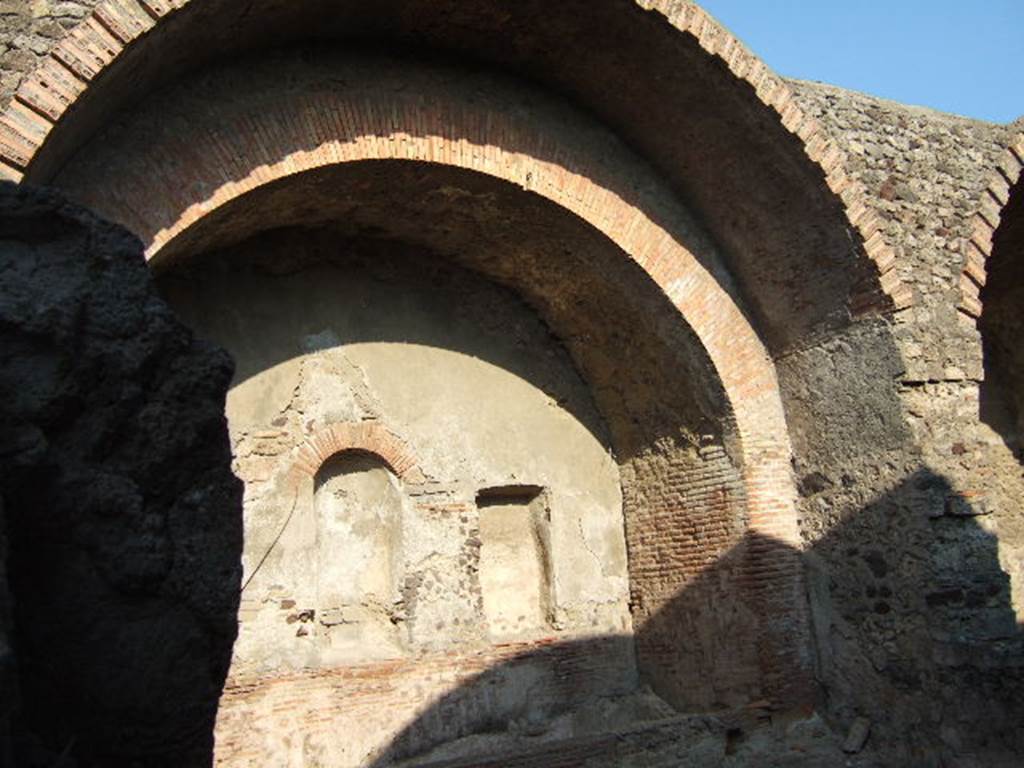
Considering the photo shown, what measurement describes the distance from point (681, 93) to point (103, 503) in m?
5.16

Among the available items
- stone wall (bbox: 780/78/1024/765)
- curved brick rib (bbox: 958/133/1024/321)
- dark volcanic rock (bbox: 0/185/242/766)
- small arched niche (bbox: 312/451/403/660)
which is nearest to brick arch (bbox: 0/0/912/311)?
stone wall (bbox: 780/78/1024/765)

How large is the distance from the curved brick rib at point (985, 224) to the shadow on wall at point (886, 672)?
1308 millimetres

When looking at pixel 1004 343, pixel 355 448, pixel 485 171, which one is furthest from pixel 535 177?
pixel 1004 343

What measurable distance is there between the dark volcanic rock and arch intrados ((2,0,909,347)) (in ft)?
10.1

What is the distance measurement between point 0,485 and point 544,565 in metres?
5.93

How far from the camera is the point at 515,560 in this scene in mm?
7438

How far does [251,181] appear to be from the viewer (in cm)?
534

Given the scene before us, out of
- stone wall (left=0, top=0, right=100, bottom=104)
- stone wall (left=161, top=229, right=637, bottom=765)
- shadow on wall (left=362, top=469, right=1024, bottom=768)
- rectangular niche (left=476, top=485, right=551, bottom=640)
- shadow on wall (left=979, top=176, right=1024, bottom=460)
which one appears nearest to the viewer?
stone wall (left=0, top=0, right=100, bottom=104)

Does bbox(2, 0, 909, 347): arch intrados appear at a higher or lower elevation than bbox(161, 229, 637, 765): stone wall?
higher

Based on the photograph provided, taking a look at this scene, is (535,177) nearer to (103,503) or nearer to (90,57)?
(90,57)

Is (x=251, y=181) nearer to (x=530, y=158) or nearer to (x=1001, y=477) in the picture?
(x=530, y=158)

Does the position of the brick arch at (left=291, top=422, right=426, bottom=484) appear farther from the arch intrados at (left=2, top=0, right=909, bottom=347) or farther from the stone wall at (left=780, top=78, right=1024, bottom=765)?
the stone wall at (left=780, top=78, right=1024, bottom=765)

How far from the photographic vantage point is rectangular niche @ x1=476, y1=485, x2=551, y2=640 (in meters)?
7.23

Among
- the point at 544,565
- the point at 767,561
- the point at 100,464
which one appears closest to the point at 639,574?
the point at 544,565
